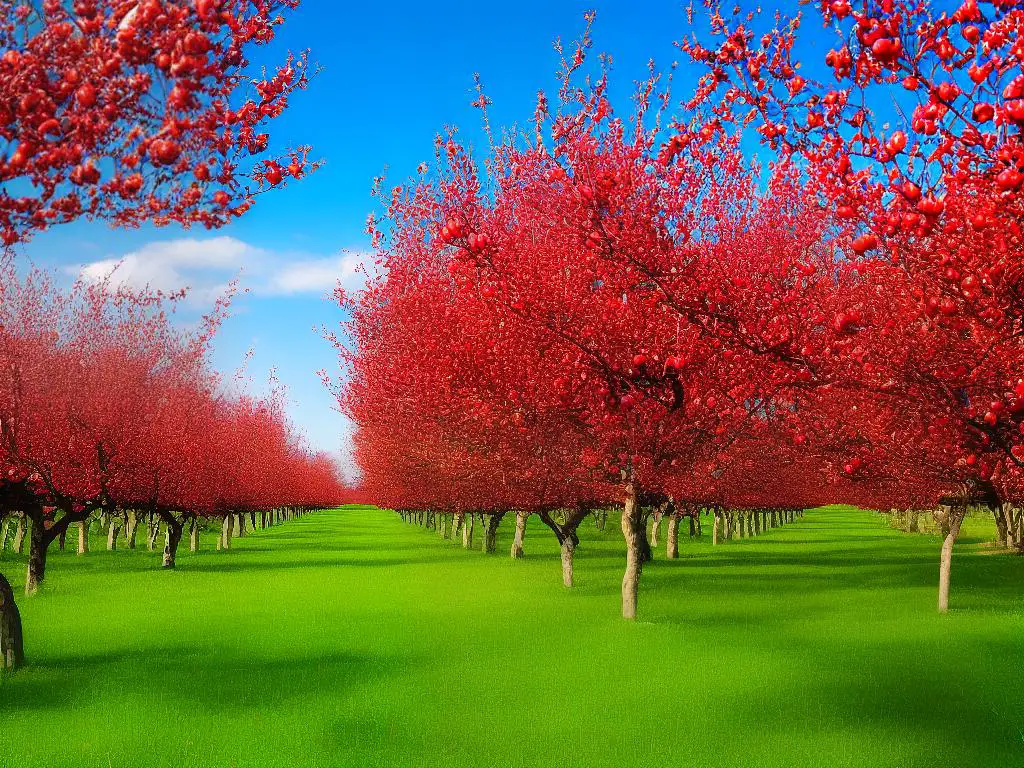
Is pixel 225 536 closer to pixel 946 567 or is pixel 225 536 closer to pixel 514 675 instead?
pixel 946 567

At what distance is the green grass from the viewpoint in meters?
13.5

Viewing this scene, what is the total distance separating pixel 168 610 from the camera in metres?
28.8

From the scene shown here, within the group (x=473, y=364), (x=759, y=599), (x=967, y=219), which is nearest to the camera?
(x=967, y=219)

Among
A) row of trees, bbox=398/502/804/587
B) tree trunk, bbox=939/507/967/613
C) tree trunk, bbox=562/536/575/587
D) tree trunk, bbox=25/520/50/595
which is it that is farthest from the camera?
row of trees, bbox=398/502/804/587

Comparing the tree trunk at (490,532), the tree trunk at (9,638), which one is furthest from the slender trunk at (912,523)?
the tree trunk at (9,638)

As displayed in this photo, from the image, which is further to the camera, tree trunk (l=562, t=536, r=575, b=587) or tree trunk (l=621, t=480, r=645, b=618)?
tree trunk (l=562, t=536, r=575, b=587)

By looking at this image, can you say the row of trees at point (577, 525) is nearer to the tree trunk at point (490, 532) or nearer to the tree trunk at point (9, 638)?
the tree trunk at point (490, 532)

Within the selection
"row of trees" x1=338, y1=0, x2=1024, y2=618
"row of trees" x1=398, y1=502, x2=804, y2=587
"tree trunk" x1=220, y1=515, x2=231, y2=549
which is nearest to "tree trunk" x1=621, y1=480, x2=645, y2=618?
"row of trees" x1=338, y1=0, x2=1024, y2=618

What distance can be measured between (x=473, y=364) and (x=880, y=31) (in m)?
14.8

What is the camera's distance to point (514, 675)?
60.3ft

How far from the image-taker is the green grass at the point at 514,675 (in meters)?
13.5

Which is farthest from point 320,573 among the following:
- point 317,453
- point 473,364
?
point 317,453

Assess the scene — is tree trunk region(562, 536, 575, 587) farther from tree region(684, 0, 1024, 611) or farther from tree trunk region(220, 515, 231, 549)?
tree trunk region(220, 515, 231, 549)

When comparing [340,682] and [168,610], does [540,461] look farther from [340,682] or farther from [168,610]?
[168,610]
